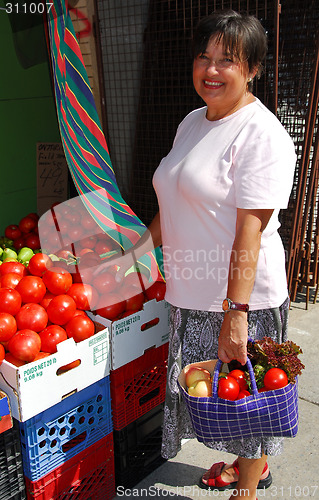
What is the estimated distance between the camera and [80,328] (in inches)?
87.7

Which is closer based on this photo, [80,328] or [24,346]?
[24,346]

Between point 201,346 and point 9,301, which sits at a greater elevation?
point 9,301

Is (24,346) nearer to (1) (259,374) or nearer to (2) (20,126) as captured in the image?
(1) (259,374)

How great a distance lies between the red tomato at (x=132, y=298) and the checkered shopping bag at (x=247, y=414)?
771 millimetres

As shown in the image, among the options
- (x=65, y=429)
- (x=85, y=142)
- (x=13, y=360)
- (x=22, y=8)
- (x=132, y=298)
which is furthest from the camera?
(x=22, y=8)

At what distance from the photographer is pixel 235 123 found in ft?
6.01

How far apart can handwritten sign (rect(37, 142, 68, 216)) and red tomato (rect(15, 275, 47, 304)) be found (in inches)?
71.3

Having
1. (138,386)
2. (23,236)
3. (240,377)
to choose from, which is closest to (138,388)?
(138,386)

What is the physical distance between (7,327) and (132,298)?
26.0 inches

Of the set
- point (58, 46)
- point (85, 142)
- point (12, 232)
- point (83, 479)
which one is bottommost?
point (83, 479)

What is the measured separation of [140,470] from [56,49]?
2344mm

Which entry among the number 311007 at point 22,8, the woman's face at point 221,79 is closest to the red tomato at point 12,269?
the woman's face at point 221,79

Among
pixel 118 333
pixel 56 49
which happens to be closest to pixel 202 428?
pixel 118 333

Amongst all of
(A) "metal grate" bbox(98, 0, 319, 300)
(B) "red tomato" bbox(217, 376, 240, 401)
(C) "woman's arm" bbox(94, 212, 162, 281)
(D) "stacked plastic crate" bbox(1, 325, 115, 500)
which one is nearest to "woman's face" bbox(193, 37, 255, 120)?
(C) "woman's arm" bbox(94, 212, 162, 281)
